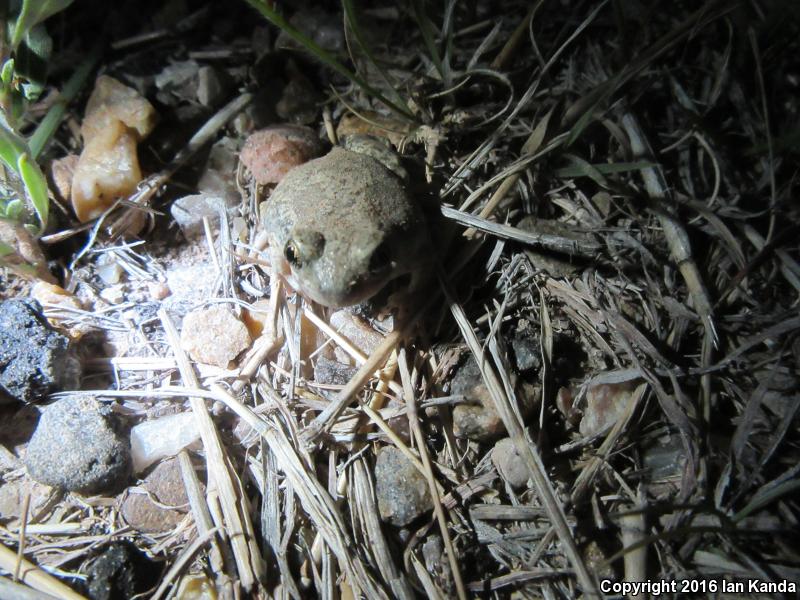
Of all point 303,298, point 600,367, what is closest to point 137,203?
point 303,298

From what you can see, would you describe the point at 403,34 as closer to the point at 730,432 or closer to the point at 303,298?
the point at 303,298

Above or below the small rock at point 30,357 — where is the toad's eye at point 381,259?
above

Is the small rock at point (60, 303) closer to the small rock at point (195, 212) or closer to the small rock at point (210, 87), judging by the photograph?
the small rock at point (195, 212)

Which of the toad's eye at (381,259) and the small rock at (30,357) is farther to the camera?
the small rock at (30,357)

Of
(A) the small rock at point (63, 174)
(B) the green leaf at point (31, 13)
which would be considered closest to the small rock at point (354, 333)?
(A) the small rock at point (63, 174)

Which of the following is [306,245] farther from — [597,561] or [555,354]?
[597,561]

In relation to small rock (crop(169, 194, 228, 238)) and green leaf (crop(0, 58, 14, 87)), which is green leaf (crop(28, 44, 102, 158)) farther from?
small rock (crop(169, 194, 228, 238))
